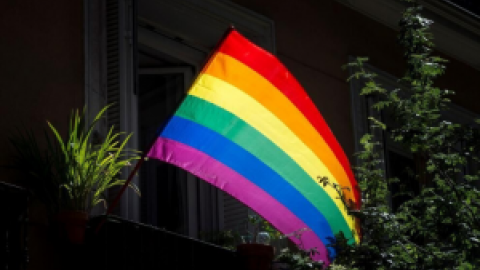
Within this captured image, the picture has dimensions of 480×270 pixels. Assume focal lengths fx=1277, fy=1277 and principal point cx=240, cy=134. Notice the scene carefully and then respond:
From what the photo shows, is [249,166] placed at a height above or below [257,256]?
above

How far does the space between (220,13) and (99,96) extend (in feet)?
6.48

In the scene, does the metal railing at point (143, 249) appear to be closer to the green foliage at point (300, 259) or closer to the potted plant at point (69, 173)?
the potted plant at point (69, 173)

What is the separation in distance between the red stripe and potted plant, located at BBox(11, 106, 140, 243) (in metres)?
1.21

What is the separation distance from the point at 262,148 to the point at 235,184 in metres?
0.39

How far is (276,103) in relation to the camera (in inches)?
397

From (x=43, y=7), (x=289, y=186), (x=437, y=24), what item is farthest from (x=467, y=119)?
(x=43, y=7)

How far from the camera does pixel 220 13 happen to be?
38.3 feet

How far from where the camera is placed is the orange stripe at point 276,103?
968 centimetres

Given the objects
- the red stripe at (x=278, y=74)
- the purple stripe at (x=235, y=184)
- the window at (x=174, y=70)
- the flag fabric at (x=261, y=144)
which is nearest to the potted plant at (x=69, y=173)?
the purple stripe at (x=235, y=184)

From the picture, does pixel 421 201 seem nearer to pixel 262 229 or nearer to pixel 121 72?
pixel 262 229

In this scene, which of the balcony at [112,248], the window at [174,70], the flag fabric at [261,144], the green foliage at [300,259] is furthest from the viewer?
the window at [174,70]

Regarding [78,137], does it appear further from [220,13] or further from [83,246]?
[220,13]

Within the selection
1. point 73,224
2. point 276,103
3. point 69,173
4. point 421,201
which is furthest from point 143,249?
point 421,201

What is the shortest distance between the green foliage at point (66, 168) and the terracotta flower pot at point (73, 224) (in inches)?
4.4
